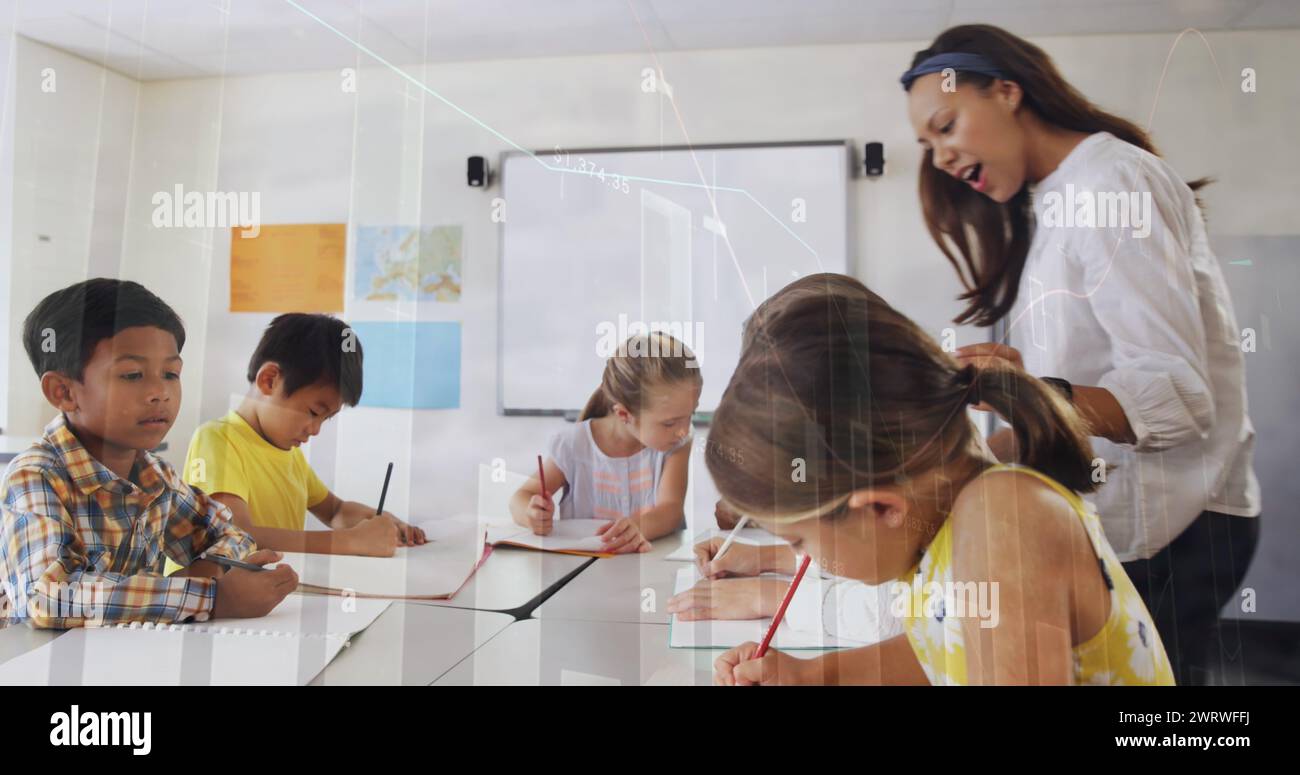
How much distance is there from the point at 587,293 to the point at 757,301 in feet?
→ 0.94

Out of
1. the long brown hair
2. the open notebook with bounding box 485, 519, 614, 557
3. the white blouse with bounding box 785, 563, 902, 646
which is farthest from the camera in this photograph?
the open notebook with bounding box 485, 519, 614, 557

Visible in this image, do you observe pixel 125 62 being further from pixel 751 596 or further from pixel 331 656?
pixel 751 596

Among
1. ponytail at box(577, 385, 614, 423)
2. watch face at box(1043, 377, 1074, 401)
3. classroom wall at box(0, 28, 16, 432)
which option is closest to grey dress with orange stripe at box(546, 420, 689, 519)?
ponytail at box(577, 385, 614, 423)

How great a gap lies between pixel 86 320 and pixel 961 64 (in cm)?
154

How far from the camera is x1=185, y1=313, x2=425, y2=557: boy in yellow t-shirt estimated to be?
1330 millimetres

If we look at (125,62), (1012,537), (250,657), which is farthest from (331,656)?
(125,62)

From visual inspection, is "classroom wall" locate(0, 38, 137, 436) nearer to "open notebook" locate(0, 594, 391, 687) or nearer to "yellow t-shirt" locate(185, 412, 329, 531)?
"yellow t-shirt" locate(185, 412, 329, 531)

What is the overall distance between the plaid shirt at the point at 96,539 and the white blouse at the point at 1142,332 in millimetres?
1340

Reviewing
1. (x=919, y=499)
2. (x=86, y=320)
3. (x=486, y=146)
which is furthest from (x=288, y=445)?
(x=919, y=499)

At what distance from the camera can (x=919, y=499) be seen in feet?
3.45

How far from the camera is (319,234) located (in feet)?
4.45

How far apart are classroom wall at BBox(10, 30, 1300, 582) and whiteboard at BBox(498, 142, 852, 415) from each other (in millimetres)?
31

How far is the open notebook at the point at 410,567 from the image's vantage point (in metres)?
1.22

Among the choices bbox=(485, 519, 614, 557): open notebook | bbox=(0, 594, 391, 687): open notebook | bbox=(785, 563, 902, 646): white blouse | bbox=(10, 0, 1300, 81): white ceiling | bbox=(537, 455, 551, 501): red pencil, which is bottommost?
bbox=(0, 594, 391, 687): open notebook
